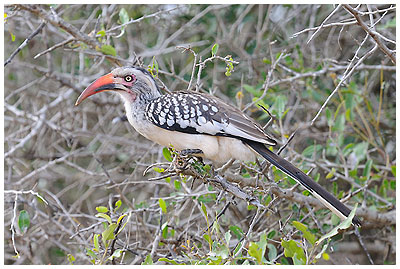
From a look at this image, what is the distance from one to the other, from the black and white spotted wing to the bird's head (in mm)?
Result: 159

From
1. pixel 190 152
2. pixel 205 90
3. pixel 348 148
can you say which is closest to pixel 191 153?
pixel 190 152

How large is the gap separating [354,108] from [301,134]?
0.38 meters

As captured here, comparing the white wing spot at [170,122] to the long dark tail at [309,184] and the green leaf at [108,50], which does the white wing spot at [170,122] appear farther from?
the green leaf at [108,50]

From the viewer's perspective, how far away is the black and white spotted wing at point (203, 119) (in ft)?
8.09

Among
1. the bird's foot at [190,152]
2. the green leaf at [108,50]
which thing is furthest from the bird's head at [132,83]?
the bird's foot at [190,152]

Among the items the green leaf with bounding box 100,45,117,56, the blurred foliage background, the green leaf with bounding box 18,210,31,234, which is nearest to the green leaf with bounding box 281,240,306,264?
the blurred foliage background

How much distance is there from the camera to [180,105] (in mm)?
2545

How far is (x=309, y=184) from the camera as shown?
2.32 metres

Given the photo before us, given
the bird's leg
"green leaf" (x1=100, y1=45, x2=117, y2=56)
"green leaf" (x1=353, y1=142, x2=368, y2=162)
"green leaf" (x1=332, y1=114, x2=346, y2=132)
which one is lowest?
"green leaf" (x1=353, y1=142, x2=368, y2=162)

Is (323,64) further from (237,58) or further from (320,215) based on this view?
(320,215)

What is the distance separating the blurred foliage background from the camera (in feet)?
9.26

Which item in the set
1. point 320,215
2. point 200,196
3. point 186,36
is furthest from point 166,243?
point 186,36

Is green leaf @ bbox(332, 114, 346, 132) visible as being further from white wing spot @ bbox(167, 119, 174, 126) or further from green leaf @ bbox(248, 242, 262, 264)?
green leaf @ bbox(248, 242, 262, 264)

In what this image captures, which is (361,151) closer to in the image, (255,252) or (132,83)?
(132,83)
